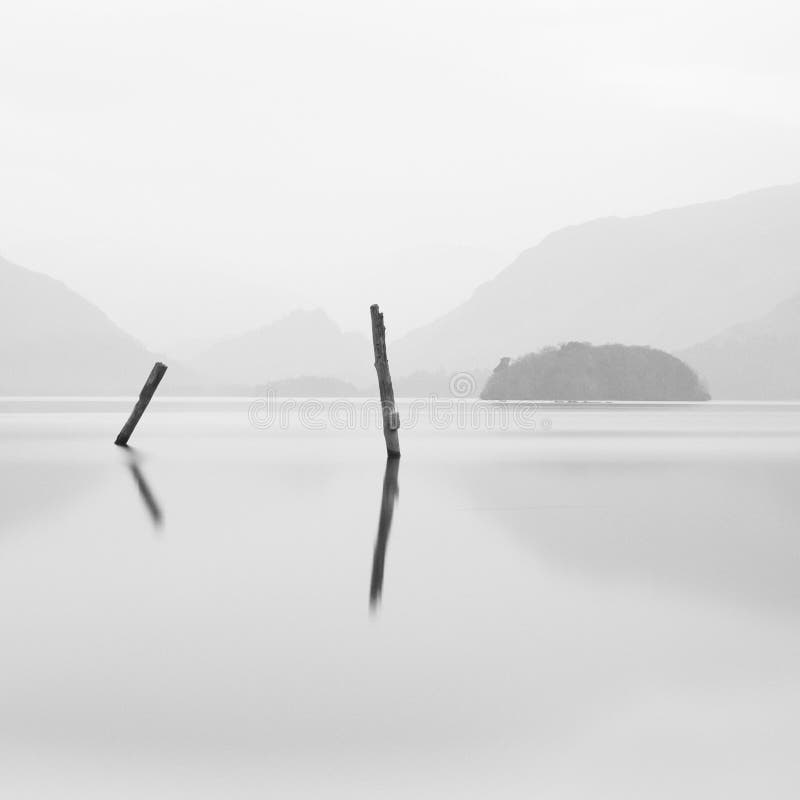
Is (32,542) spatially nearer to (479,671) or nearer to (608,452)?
(479,671)

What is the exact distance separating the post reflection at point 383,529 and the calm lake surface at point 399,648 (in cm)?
6

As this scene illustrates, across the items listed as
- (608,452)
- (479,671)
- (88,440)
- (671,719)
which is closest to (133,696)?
(479,671)

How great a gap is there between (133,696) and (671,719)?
8.00ft

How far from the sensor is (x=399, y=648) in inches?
240

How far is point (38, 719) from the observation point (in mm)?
4754

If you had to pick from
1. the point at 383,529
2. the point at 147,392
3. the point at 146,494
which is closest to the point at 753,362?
the point at 147,392

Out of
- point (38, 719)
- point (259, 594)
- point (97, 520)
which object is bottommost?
point (38, 719)

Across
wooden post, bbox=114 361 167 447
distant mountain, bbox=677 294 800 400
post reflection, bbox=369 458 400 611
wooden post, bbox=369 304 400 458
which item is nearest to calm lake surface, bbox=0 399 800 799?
post reflection, bbox=369 458 400 611

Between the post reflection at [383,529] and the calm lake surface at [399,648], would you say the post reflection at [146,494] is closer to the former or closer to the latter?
the calm lake surface at [399,648]

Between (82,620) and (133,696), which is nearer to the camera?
(133,696)

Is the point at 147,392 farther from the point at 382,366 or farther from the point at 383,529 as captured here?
the point at 383,529

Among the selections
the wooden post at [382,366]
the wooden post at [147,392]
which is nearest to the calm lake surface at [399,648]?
the wooden post at [382,366]

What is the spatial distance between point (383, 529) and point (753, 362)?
15395 centimetres

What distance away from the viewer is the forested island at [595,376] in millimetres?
120938
